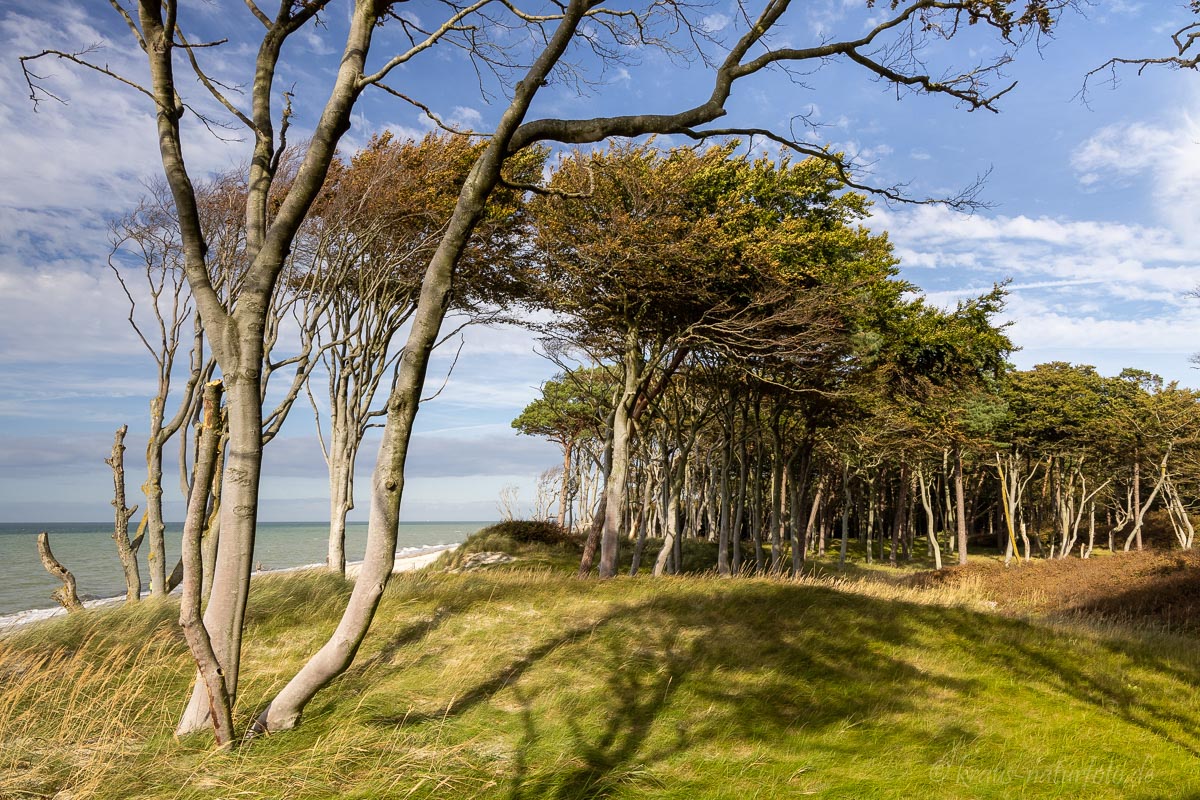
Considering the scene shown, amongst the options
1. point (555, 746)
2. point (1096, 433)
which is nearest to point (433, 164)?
point (555, 746)

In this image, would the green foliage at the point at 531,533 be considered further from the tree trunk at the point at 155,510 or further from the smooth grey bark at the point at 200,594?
the smooth grey bark at the point at 200,594

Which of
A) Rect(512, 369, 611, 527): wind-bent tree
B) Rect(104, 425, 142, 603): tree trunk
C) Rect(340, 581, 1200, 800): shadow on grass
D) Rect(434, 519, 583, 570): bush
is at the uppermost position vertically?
Rect(512, 369, 611, 527): wind-bent tree

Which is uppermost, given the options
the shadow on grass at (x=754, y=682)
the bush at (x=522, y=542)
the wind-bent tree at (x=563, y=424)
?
the wind-bent tree at (x=563, y=424)

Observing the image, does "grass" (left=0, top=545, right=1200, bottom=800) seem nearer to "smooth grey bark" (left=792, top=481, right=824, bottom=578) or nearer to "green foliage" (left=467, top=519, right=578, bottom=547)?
"smooth grey bark" (left=792, top=481, right=824, bottom=578)

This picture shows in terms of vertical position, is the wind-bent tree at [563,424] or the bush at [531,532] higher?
the wind-bent tree at [563,424]

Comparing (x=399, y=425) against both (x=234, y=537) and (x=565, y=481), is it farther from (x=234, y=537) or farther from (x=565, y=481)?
(x=565, y=481)

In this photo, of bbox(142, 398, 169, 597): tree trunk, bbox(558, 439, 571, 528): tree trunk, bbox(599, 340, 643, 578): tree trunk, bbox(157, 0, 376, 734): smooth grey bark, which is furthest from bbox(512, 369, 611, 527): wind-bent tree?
bbox(157, 0, 376, 734): smooth grey bark

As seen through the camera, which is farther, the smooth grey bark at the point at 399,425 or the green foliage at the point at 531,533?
the green foliage at the point at 531,533

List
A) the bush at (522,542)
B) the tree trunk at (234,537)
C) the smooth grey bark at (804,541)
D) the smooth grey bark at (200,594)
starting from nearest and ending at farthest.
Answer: the smooth grey bark at (200,594) → the tree trunk at (234,537) → the smooth grey bark at (804,541) → the bush at (522,542)

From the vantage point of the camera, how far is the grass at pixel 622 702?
15.2ft

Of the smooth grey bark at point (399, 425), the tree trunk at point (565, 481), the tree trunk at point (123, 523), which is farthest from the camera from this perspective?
the tree trunk at point (565, 481)

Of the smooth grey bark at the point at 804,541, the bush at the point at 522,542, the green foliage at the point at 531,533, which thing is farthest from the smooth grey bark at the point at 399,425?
the green foliage at the point at 531,533

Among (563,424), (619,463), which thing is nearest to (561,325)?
(619,463)

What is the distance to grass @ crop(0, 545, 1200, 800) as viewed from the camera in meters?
4.64
